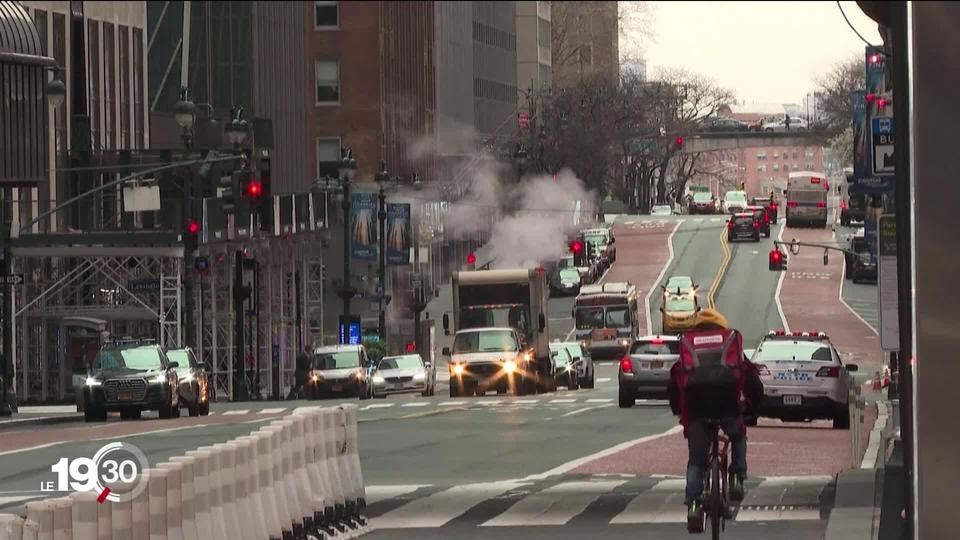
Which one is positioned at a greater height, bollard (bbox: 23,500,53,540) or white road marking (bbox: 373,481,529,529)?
bollard (bbox: 23,500,53,540)

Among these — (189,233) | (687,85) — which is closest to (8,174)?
(189,233)

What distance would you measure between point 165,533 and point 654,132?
141354 mm

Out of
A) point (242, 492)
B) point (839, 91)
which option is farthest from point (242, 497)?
point (839, 91)

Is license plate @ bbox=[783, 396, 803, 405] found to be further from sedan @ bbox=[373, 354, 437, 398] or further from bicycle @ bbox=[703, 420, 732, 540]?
sedan @ bbox=[373, 354, 437, 398]

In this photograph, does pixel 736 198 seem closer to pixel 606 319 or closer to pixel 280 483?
pixel 606 319

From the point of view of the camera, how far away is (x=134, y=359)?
42.3 meters

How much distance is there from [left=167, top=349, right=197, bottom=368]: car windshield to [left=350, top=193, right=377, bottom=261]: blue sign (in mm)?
30494

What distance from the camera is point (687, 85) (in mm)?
163000

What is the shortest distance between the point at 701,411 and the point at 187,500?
4007 mm

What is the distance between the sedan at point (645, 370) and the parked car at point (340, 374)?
13.4 metres

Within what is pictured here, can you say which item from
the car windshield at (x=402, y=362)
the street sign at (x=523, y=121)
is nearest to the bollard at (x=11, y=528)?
the car windshield at (x=402, y=362)

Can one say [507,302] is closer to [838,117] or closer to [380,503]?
[380,503]

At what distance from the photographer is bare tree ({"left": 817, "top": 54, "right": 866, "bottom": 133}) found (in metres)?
153

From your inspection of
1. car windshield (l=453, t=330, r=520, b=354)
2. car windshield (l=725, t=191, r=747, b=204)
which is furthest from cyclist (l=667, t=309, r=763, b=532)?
car windshield (l=725, t=191, r=747, b=204)
